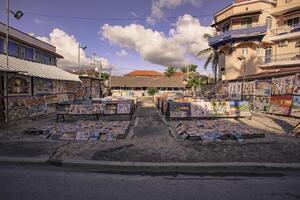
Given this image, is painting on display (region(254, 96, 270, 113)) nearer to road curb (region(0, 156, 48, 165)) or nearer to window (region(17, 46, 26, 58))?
road curb (region(0, 156, 48, 165))

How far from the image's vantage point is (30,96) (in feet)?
48.8

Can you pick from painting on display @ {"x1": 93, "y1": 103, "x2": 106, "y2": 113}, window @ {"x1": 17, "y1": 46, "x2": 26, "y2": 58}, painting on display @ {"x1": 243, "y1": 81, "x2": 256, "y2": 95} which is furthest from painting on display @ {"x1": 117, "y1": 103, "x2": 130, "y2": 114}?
painting on display @ {"x1": 243, "y1": 81, "x2": 256, "y2": 95}

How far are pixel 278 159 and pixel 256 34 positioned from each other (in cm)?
2867

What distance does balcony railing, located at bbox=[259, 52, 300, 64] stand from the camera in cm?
2686

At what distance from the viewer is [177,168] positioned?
18.2 feet

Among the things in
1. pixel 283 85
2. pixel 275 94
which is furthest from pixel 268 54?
pixel 283 85

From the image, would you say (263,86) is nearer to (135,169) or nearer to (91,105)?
(91,105)

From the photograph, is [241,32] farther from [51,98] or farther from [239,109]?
[51,98]

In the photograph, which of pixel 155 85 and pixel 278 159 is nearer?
pixel 278 159

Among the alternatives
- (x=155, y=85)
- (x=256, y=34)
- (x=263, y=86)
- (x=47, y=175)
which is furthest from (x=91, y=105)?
(x=155, y=85)

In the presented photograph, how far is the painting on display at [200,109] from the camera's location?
1346 centimetres

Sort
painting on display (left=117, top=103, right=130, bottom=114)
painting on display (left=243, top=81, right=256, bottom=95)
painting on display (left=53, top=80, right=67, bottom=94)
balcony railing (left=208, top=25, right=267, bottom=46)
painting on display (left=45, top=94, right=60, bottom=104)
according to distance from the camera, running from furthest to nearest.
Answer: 1. balcony railing (left=208, top=25, right=267, bottom=46)
2. painting on display (left=243, top=81, right=256, bottom=95)
3. painting on display (left=53, top=80, right=67, bottom=94)
4. painting on display (left=45, top=94, right=60, bottom=104)
5. painting on display (left=117, top=103, right=130, bottom=114)

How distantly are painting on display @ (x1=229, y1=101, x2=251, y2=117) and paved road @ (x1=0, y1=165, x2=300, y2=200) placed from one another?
Answer: 9.25 m

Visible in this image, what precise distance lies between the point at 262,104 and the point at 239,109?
17.9 feet
